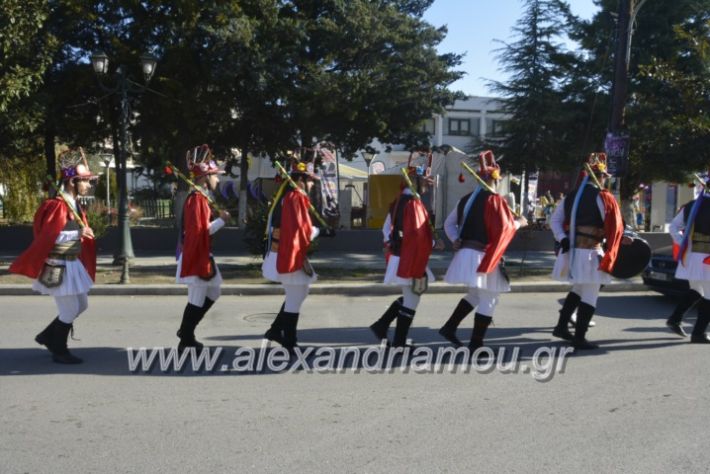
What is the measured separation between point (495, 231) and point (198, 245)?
276cm

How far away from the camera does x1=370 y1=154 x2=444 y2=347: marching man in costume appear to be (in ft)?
22.8

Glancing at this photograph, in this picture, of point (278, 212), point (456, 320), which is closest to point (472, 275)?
point (456, 320)

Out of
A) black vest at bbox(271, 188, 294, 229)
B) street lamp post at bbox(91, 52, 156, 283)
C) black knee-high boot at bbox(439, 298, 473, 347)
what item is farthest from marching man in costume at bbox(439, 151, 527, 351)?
street lamp post at bbox(91, 52, 156, 283)

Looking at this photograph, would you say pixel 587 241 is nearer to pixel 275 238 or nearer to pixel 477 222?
pixel 477 222

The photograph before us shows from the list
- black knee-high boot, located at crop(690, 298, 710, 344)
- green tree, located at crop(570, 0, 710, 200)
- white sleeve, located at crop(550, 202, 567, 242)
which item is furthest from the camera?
green tree, located at crop(570, 0, 710, 200)

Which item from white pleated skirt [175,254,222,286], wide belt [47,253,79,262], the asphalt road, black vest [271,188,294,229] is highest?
black vest [271,188,294,229]

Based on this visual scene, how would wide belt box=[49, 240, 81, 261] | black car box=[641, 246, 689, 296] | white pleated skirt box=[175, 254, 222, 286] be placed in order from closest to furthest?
wide belt box=[49, 240, 81, 261]
white pleated skirt box=[175, 254, 222, 286]
black car box=[641, 246, 689, 296]

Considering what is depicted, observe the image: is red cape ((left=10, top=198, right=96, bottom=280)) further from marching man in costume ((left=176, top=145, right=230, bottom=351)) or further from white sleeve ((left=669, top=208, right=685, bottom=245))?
white sleeve ((left=669, top=208, right=685, bottom=245))

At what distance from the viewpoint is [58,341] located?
6727 millimetres

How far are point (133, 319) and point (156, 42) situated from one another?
928 cm

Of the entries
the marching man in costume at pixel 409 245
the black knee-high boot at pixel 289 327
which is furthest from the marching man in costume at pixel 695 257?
the black knee-high boot at pixel 289 327

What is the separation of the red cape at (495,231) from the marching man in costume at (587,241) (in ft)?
3.06

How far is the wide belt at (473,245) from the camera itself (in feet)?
22.9

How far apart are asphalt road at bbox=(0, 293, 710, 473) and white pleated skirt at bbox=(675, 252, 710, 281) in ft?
2.51
